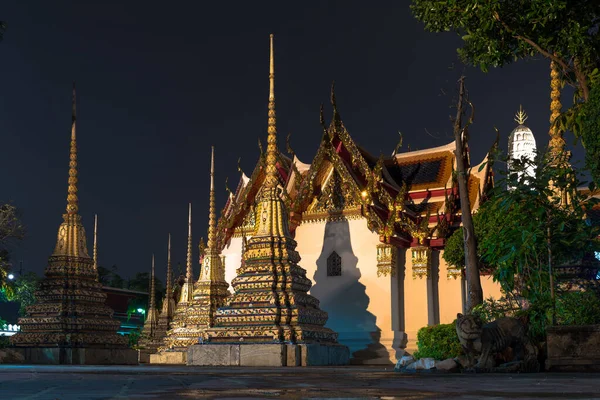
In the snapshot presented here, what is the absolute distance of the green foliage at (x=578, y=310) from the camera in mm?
9867

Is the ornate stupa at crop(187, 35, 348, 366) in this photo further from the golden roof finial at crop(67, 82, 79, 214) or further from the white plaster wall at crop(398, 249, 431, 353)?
the golden roof finial at crop(67, 82, 79, 214)

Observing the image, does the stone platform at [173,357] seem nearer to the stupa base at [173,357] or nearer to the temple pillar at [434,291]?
the stupa base at [173,357]

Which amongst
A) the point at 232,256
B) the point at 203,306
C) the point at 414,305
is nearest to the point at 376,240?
the point at 414,305

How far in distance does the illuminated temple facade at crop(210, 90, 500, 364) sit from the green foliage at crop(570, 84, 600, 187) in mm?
10326

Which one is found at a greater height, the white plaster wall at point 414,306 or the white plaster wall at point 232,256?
Result: the white plaster wall at point 232,256

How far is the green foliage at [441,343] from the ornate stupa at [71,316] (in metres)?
7.09

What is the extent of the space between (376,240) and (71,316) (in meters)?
7.78

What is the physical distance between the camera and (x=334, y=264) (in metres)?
20.0

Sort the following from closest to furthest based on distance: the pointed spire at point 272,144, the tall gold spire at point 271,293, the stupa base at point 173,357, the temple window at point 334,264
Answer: the tall gold spire at point 271,293 → the pointed spire at point 272,144 → the stupa base at point 173,357 → the temple window at point 334,264

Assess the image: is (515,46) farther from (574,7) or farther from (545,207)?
(545,207)

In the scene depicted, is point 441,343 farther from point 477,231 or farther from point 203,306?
point 203,306

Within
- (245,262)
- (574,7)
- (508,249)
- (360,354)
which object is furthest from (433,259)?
(574,7)

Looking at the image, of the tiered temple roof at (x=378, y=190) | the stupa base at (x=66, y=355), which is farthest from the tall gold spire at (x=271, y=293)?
the tiered temple roof at (x=378, y=190)

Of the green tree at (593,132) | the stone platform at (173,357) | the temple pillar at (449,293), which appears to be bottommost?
the stone platform at (173,357)
